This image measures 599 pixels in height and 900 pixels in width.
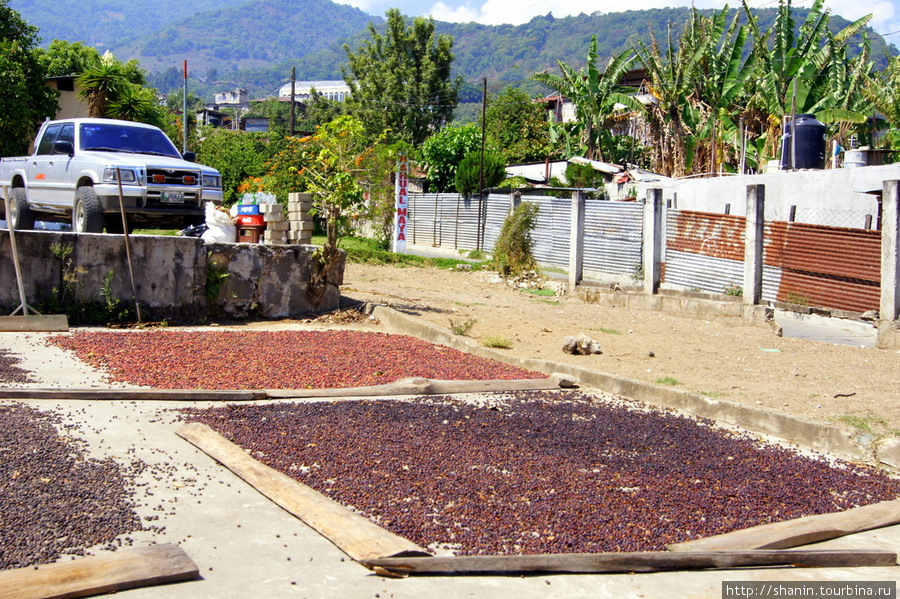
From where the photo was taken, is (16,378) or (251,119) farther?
(251,119)

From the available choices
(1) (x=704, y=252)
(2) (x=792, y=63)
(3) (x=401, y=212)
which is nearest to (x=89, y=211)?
(1) (x=704, y=252)

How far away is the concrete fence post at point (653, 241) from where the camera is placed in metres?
15.5

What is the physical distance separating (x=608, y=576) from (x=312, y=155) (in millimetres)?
11179

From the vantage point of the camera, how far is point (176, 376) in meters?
8.34

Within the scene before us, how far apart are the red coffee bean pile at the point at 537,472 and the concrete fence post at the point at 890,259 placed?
18.3ft

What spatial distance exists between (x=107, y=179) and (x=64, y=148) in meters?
1.58

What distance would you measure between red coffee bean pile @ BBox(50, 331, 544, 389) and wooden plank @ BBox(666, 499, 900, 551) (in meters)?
4.22

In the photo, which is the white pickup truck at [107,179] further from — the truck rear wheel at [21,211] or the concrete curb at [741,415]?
the concrete curb at [741,415]

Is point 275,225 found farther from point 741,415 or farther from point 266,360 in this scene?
point 741,415

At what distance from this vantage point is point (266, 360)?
9297 mm

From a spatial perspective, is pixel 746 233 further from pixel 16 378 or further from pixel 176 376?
pixel 16 378

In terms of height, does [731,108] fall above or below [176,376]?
above

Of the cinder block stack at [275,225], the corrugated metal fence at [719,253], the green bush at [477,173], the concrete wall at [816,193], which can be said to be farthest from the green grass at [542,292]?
the green bush at [477,173]

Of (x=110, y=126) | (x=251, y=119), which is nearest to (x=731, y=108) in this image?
(x=110, y=126)
